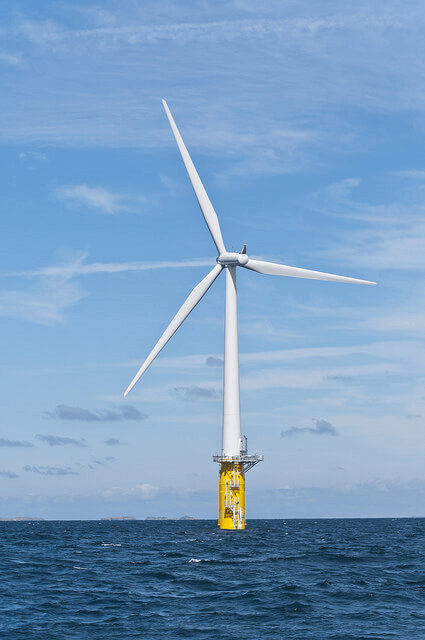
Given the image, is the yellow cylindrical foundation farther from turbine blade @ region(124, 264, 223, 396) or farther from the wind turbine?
turbine blade @ region(124, 264, 223, 396)

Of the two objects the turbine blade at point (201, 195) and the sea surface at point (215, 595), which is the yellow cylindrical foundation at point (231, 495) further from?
the turbine blade at point (201, 195)

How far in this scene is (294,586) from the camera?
51.6m

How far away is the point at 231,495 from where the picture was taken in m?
99.6

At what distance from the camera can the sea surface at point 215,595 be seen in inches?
1516

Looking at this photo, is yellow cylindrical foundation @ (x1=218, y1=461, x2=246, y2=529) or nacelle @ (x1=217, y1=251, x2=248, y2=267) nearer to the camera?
yellow cylindrical foundation @ (x1=218, y1=461, x2=246, y2=529)

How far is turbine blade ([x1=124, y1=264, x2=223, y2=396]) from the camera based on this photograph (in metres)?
93.8

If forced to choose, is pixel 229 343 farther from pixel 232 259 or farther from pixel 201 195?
pixel 201 195

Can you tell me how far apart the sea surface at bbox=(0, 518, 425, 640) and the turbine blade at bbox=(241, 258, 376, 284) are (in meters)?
35.6

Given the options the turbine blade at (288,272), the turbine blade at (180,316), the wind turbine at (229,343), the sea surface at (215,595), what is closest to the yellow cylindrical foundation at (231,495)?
the wind turbine at (229,343)

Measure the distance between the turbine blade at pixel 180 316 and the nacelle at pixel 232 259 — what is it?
5.22 ft

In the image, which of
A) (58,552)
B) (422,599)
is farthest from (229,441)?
(422,599)

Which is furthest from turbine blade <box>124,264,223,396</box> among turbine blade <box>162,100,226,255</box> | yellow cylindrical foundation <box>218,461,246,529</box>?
yellow cylindrical foundation <box>218,461,246,529</box>

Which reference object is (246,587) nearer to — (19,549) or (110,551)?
(110,551)

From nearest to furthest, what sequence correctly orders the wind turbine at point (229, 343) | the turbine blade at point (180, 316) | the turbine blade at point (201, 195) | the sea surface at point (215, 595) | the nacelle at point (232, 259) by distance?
the sea surface at point (215, 595) → the turbine blade at point (180, 316) → the wind turbine at point (229, 343) → the nacelle at point (232, 259) → the turbine blade at point (201, 195)
